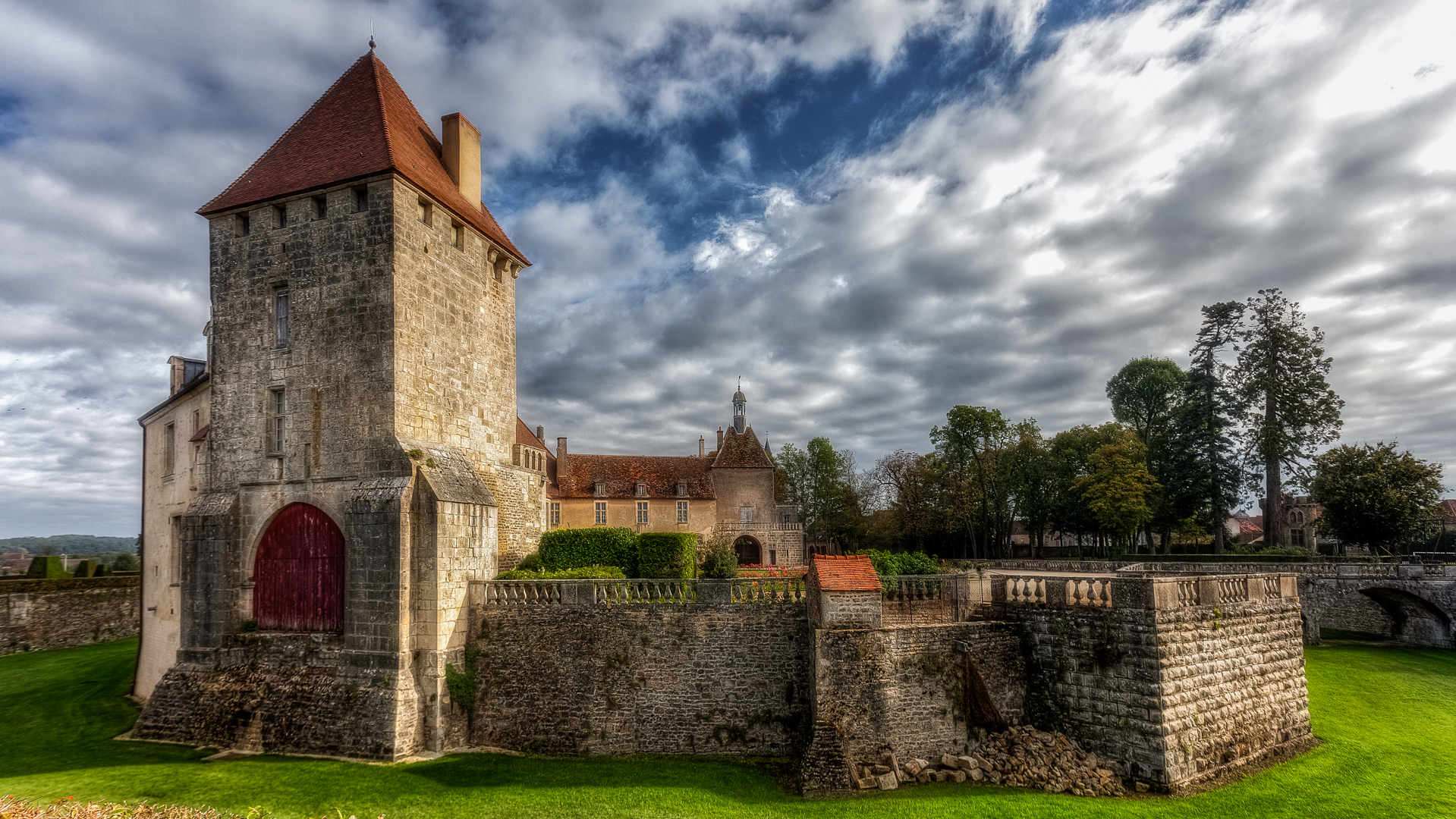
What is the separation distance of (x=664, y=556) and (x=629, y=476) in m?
25.0

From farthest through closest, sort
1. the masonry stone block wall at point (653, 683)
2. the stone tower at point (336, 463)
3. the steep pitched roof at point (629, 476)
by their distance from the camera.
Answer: the steep pitched roof at point (629, 476)
the stone tower at point (336, 463)
the masonry stone block wall at point (653, 683)

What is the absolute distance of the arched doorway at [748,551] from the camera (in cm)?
4516

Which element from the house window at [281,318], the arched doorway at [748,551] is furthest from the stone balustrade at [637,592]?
the arched doorway at [748,551]

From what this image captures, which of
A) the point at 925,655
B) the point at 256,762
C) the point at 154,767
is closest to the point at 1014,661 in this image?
the point at 925,655

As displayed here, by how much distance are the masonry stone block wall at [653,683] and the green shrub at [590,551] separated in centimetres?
462

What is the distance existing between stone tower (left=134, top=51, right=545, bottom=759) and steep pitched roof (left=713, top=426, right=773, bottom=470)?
27390 millimetres

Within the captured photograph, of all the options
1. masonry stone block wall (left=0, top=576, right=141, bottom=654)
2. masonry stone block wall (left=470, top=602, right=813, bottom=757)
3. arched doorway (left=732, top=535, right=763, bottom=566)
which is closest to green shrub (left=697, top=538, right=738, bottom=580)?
masonry stone block wall (left=470, top=602, right=813, bottom=757)

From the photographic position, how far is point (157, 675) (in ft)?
62.0

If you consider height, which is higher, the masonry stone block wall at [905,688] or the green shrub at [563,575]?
the green shrub at [563,575]

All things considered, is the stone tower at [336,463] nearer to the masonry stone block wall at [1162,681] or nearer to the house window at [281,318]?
the house window at [281,318]

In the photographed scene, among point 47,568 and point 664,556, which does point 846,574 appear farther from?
point 47,568

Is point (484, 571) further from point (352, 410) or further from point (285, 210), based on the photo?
point (285, 210)

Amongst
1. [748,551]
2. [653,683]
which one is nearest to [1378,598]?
[653,683]

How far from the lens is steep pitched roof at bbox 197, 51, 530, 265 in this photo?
1602 centimetres
